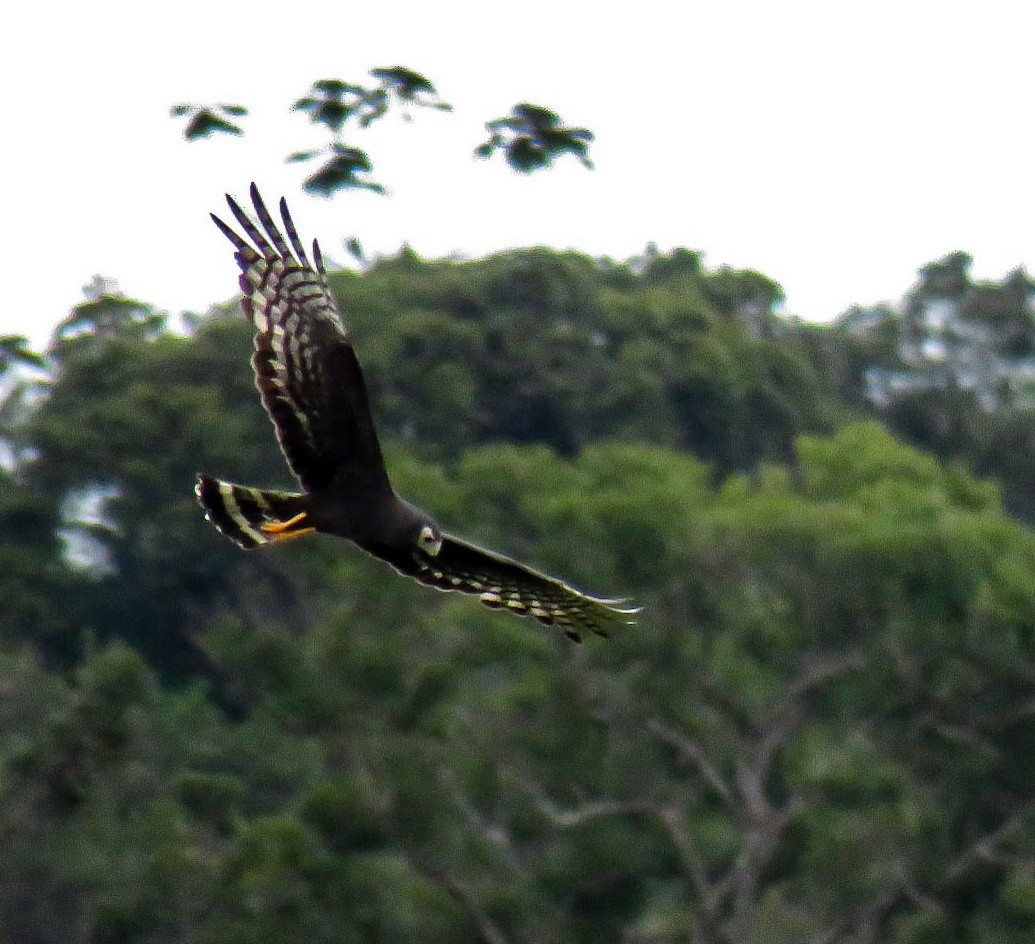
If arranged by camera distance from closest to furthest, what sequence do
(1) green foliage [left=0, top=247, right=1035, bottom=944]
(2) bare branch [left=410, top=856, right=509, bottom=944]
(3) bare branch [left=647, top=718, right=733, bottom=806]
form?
(2) bare branch [left=410, top=856, right=509, bottom=944]
(1) green foliage [left=0, top=247, right=1035, bottom=944]
(3) bare branch [left=647, top=718, right=733, bottom=806]

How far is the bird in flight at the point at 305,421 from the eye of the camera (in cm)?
957

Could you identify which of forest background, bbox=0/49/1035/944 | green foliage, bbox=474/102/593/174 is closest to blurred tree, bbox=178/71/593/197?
green foliage, bbox=474/102/593/174

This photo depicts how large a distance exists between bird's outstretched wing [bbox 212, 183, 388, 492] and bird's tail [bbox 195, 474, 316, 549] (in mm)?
101

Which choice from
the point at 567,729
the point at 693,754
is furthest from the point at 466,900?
the point at 693,754

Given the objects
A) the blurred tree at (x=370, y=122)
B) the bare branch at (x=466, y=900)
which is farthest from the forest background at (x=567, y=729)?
the blurred tree at (x=370, y=122)

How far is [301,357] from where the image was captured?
9.64 m

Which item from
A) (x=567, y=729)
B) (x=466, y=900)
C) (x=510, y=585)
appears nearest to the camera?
(x=510, y=585)

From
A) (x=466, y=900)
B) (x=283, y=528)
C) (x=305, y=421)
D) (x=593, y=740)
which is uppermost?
(x=305, y=421)

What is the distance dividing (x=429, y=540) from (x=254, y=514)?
0.63m

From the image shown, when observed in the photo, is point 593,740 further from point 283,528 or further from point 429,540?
point 283,528

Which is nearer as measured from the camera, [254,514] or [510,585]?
[254,514]

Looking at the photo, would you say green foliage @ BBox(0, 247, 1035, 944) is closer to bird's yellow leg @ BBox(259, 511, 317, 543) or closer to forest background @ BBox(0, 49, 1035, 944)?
forest background @ BBox(0, 49, 1035, 944)

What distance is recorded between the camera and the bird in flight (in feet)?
31.4

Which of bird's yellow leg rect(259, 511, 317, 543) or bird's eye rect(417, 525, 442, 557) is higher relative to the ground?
bird's eye rect(417, 525, 442, 557)
